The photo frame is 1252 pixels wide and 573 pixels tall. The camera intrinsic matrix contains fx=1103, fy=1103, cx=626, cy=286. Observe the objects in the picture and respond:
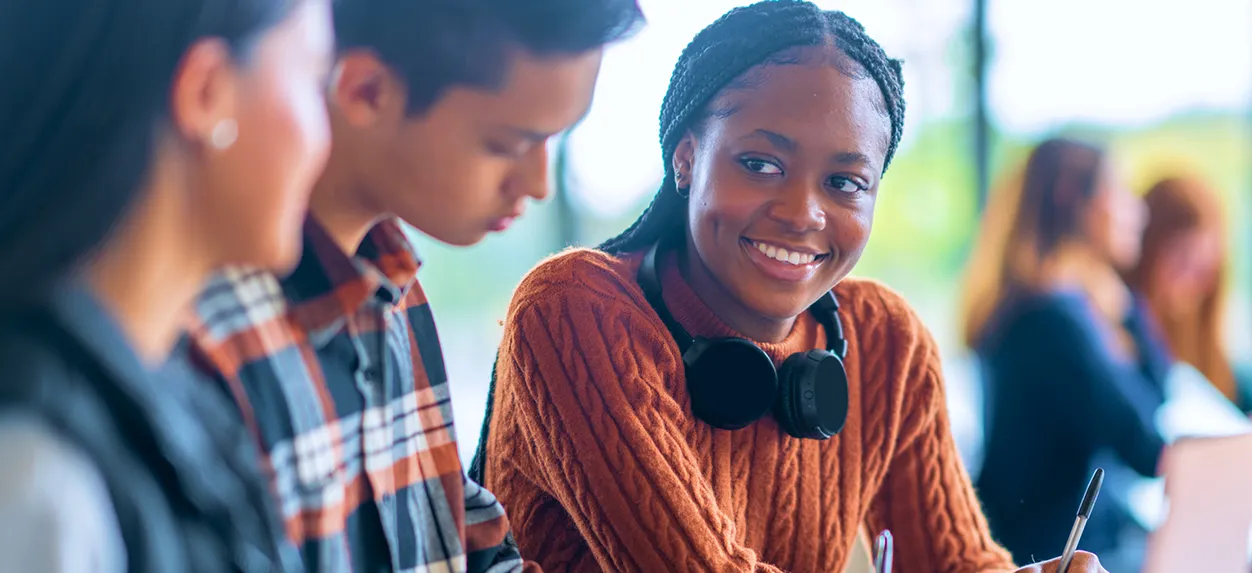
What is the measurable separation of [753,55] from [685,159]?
0.44 ft

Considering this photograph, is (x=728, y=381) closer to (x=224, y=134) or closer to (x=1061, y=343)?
(x=224, y=134)

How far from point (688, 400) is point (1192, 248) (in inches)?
94.1

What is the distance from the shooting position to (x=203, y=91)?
2.14 ft

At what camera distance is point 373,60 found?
804mm

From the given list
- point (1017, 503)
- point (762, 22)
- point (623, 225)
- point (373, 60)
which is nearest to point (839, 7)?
point (762, 22)

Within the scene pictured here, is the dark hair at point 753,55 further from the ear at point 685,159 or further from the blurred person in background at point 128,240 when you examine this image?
the blurred person in background at point 128,240

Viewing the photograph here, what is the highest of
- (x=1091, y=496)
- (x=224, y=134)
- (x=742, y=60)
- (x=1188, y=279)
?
(x=742, y=60)

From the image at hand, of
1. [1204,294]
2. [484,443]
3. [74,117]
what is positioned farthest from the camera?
[1204,294]

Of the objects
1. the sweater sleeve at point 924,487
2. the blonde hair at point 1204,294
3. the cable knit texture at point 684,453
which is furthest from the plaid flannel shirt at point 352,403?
the blonde hair at point 1204,294

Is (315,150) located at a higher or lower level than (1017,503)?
higher

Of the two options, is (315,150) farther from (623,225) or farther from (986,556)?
(986,556)

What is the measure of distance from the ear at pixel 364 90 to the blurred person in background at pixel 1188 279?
2.53 metres

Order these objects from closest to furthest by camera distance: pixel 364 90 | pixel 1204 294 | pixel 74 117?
pixel 74 117, pixel 364 90, pixel 1204 294

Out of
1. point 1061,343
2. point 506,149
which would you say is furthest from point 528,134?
point 1061,343
